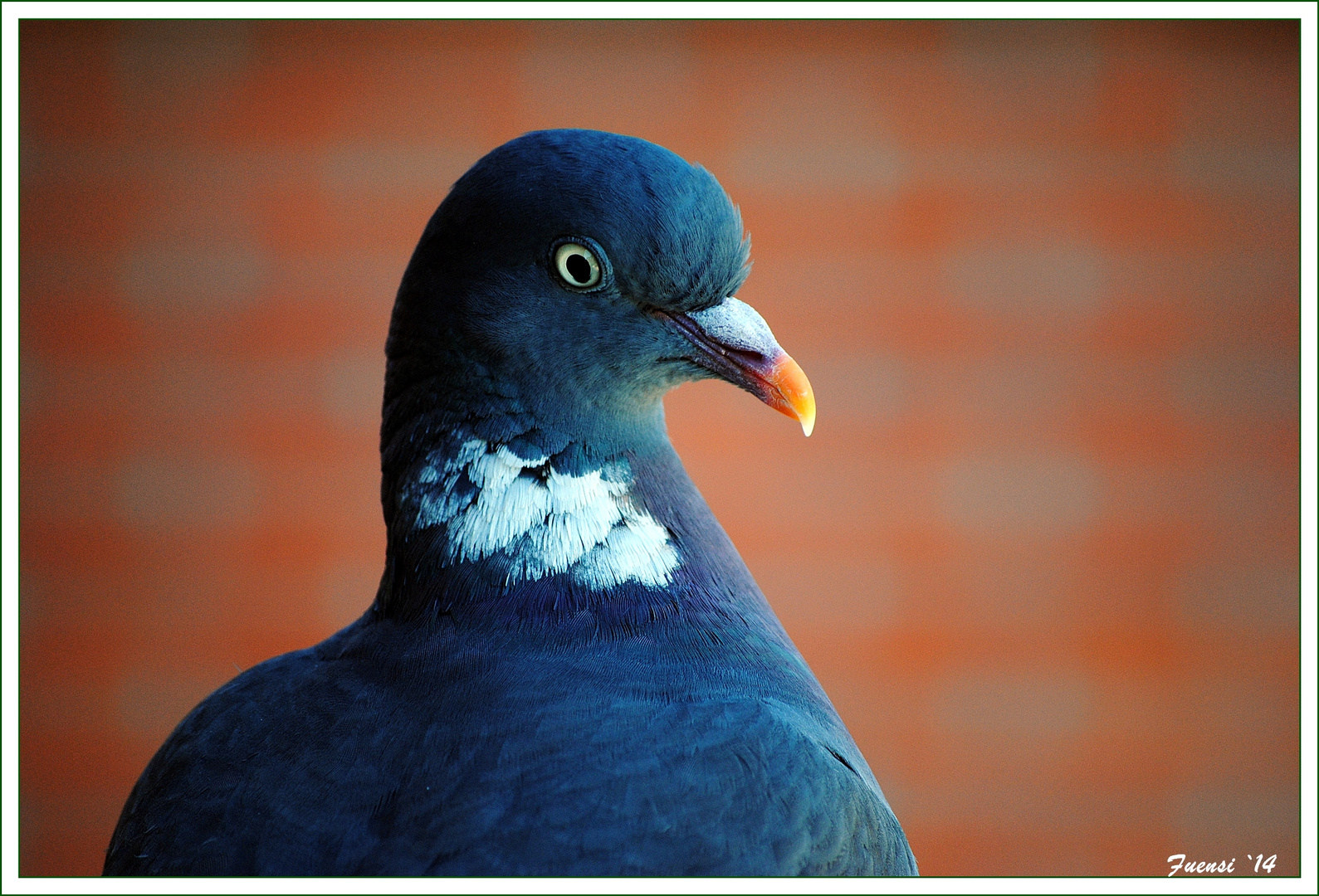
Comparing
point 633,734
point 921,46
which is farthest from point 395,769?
point 921,46

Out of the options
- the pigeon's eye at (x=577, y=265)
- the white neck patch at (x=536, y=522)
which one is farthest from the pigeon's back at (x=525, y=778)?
the pigeon's eye at (x=577, y=265)

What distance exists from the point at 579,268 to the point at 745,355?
0.85ft

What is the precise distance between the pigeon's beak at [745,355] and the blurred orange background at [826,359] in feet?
8.66

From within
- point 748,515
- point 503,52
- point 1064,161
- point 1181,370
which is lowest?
point 748,515

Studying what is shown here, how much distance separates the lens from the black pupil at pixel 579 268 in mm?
1486

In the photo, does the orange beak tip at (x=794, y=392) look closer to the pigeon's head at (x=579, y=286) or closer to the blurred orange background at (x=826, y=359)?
the pigeon's head at (x=579, y=286)

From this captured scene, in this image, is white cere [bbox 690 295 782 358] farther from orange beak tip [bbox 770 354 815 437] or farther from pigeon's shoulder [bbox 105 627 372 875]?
pigeon's shoulder [bbox 105 627 372 875]

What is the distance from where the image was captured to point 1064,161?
420 centimetres

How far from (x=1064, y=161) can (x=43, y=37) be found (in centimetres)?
385

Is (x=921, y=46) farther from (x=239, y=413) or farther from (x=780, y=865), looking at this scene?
(x=780, y=865)

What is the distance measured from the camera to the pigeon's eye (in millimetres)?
1476

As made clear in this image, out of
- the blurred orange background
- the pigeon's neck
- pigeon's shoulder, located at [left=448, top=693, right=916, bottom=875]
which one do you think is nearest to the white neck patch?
the pigeon's neck

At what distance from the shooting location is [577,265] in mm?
1490

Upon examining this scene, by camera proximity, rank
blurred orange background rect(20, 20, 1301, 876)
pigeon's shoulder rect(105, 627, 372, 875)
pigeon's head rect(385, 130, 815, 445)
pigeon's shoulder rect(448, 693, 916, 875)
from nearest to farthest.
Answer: pigeon's shoulder rect(448, 693, 916, 875)
pigeon's shoulder rect(105, 627, 372, 875)
pigeon's head rect(385, 130, 815, 445)
blurred orange background rect(20, 20, 1301, 876)
